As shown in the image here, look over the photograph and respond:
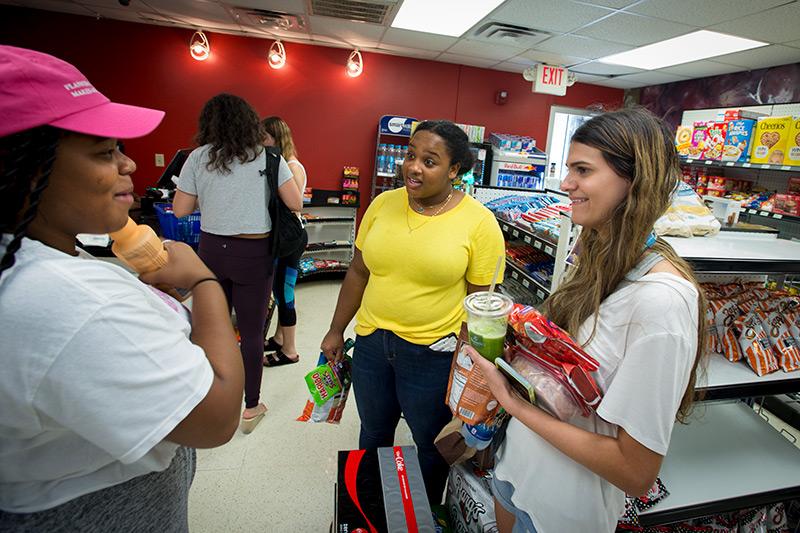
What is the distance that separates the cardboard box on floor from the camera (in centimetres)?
130

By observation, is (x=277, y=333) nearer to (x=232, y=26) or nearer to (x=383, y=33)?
(x=383, y=33)

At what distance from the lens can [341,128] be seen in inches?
258

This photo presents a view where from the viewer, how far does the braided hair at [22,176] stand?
56 cm

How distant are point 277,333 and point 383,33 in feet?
12.8

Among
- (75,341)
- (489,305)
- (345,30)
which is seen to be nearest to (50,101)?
(75,341)

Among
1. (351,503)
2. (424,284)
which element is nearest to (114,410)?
(351,503)

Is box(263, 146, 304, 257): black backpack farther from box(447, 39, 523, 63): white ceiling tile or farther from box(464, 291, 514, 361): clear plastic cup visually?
box(447, 39, 523, 63): white ceiling tile

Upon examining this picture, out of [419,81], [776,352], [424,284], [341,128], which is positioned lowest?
[776,352]

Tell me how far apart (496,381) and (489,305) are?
0.20 m

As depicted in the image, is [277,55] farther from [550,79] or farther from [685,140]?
[685,140]

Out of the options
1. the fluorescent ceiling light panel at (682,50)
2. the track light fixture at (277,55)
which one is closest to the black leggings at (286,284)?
the track light fixture at (277,55)

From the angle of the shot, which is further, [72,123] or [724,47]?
[724,47]

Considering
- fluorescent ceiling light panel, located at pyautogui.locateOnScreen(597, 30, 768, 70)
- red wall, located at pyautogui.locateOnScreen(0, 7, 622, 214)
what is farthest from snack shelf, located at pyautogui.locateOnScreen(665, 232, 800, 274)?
red wall, located at pyautogui.locateOnScreen(0, 7, 622, 214)

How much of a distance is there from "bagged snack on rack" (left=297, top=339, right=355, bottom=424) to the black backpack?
91 centimetres
